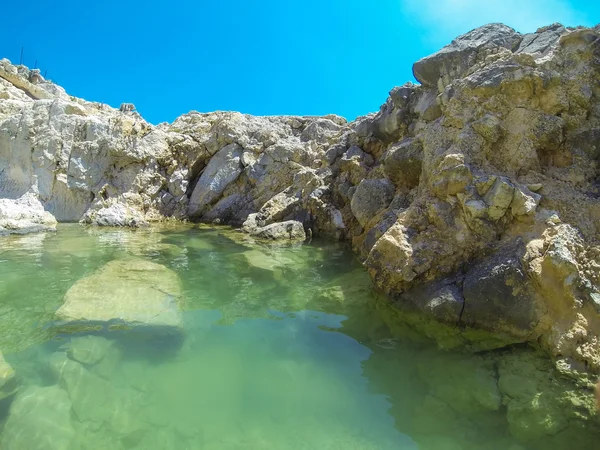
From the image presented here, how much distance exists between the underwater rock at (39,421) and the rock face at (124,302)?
744mm

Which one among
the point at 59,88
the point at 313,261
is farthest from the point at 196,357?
the point at 59,88

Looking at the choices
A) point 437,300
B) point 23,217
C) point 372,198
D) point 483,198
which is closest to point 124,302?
point 437,300

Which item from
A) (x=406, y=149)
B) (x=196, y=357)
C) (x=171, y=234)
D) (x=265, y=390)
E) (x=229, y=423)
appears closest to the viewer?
(x=229, y=423)

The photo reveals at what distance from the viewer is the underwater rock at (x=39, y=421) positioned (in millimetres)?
3332

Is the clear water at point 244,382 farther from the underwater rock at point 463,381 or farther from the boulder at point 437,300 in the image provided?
the boulder at point 437,300

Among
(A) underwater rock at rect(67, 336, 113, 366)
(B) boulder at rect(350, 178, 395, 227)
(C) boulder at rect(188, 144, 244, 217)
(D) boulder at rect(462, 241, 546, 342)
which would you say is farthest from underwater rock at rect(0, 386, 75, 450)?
(C) boulder at rect(188, 144, 244, 217)

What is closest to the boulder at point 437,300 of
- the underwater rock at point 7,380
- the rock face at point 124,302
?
the rock face at point 124,302

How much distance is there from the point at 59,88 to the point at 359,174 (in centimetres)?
5062

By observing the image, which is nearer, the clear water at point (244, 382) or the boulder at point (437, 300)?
the clear water at point (244, 382)

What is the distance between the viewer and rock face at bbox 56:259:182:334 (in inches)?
220

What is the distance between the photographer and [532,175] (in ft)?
21.6

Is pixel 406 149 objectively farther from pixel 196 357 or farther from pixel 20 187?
pixel 20 187

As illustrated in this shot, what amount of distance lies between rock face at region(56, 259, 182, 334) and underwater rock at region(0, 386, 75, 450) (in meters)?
0.74

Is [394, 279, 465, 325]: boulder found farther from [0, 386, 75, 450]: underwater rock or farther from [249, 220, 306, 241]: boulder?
[249, 220, 306, 241]: boulder
